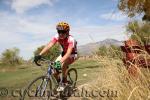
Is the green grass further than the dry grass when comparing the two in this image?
Yes

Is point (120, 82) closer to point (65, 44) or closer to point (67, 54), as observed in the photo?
point (67, 54)

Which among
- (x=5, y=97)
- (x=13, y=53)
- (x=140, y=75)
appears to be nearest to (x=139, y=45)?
(x=140, y=75)

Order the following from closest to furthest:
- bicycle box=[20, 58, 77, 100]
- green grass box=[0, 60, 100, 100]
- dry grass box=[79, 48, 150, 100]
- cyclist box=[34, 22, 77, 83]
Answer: dry grass box=[79, 48, 150, 100], bicycle box=[20, 58, 77, 100], cyclist box=[34, 22, 77, 83], green grass box=[0, 60, 100, 100]

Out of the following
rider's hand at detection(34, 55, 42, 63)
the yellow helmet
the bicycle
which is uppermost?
the yellow helmet

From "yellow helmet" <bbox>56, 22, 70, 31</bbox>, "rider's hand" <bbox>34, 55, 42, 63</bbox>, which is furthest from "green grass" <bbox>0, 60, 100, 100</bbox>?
"rider's hand" <bbox>34, 55, 42, 63</bbox>

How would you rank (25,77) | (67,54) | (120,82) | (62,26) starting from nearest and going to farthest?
(120,82)
(67,54)
(62,26)
(25,77)

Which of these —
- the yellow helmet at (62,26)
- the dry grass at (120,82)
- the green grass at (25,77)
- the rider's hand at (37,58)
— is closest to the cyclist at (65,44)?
the yellow helmet at (62,26)

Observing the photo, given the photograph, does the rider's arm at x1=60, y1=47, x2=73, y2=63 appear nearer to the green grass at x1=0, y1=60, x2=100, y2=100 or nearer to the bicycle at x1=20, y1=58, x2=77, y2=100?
the bicycle at x1=20, y1=58, x2=77, y2=100

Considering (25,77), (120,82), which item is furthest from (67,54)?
(25,77)

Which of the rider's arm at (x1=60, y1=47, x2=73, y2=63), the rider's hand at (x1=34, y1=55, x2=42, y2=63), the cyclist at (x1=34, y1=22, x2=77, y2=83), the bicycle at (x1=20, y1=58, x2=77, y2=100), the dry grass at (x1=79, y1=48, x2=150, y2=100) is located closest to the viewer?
the dry grass at (x1=79, y1=48, x2=150, y2=100)

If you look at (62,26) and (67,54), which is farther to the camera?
(62,26)

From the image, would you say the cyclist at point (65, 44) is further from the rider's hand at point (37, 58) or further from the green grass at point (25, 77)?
the green grass at point (25, 77)

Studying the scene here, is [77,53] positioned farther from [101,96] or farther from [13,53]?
[13,53]

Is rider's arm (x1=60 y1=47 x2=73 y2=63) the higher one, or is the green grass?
rider's arm (x1=60 y1=47 x2=73 y2=63)
